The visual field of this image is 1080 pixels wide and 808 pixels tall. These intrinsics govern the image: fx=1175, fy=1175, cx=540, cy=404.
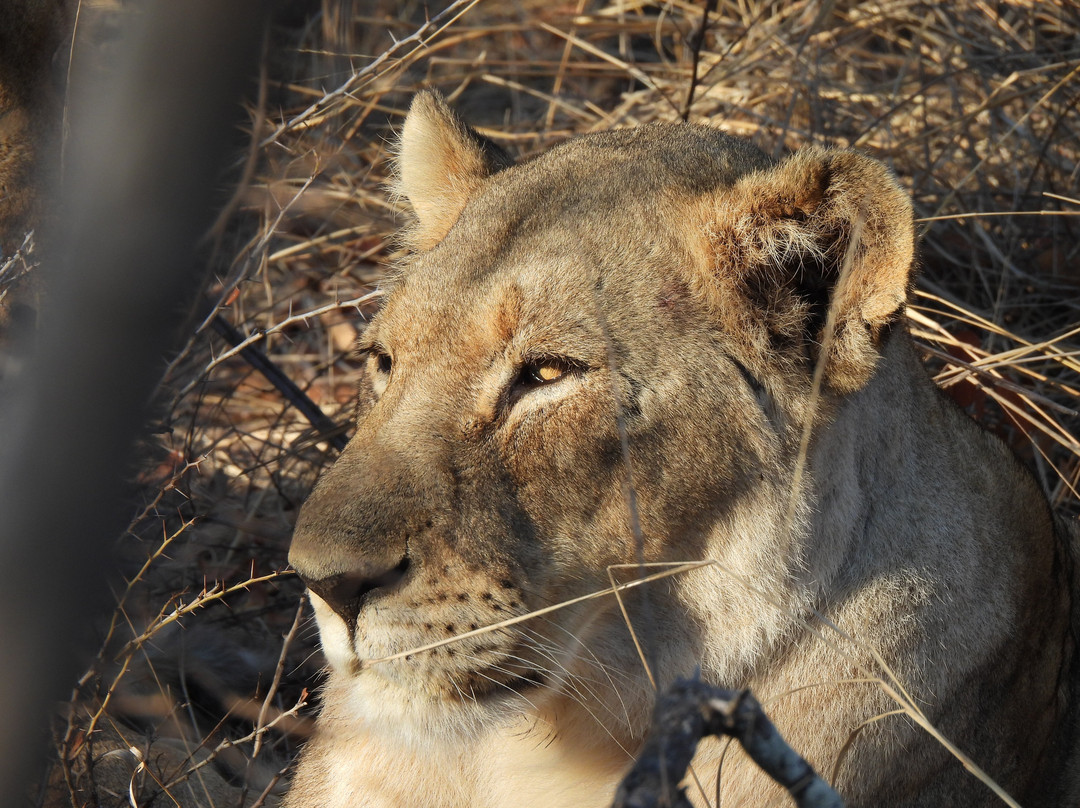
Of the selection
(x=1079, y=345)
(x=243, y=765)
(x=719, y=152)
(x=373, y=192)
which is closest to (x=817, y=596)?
(x=719, y=152)

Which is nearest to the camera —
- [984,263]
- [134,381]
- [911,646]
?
[134,381]

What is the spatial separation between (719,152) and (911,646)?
3.81 feet

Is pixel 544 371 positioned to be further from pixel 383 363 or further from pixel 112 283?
pixel 112 283

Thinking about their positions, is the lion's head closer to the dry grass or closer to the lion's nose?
the lion's nose

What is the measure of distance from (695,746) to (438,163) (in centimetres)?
198

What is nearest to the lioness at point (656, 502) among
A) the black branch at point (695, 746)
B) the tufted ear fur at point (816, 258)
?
the tufted ear fur at point (816, 258)

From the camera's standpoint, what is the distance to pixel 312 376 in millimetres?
5371

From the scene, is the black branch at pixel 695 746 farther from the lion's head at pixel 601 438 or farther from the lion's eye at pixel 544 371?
the lion's eye at pixel 544 371

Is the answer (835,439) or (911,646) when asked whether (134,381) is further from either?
(911,646)

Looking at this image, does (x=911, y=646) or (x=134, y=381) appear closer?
(x=134, y=381)

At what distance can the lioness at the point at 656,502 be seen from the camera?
7.32 ft

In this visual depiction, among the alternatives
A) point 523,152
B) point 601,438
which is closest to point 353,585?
point 601,438

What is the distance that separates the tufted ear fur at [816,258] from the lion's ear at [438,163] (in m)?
0.84

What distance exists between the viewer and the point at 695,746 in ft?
4.89
